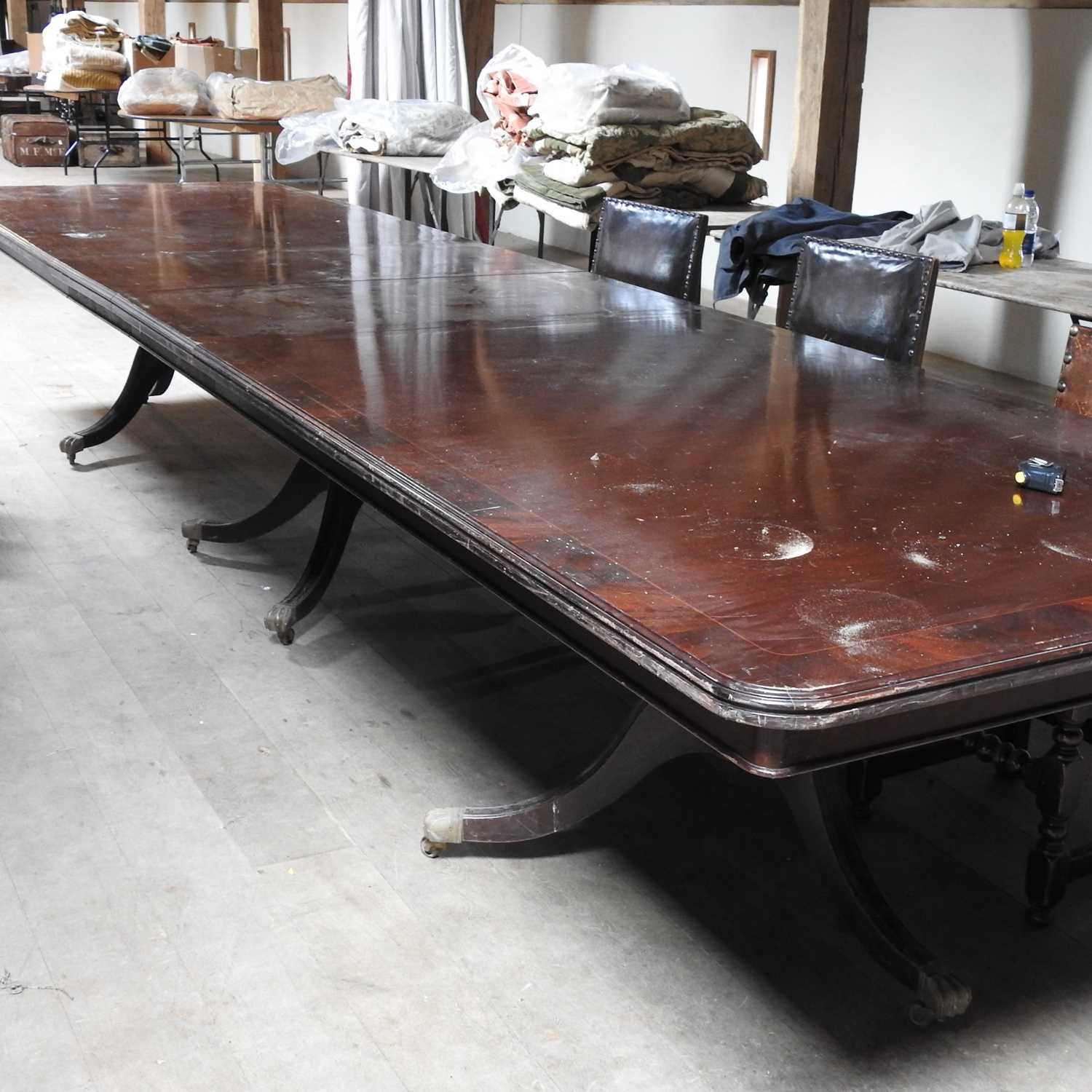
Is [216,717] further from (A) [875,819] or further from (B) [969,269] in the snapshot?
(B) [969,269]

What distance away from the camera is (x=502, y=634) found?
2752 mm

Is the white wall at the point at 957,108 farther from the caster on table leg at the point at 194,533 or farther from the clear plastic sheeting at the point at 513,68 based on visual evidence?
the caster on table leg at the point at 194,533

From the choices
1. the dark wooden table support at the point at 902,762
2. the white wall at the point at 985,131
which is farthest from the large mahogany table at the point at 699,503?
the white wall at the point at 985,131

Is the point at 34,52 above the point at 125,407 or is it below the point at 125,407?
above

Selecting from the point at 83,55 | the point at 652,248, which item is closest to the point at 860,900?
the point at 652,248

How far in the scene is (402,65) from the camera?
635 centimetres

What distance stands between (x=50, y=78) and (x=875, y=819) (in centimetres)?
934

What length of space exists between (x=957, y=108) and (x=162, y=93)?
4954mm

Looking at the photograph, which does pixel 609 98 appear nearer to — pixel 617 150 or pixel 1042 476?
pixel 617 150

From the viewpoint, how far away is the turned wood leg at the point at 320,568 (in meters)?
2.67

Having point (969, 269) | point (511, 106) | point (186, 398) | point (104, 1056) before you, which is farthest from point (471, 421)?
point (511, 106)

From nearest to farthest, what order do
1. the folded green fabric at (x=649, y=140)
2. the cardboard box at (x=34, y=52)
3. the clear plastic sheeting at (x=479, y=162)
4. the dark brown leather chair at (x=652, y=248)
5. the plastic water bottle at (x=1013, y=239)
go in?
the dark brown leather chair at (x=652, y=248), the plastic water bottle at (x=1013, y=239), the folded green fabric at (x=649, y=140), the clear plastic sheeting at (x=479, y=162), the cardboard box at (x=34, y=52)

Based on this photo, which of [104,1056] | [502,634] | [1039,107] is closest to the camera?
[104,1056]

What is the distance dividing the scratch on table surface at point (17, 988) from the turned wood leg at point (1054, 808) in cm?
124
